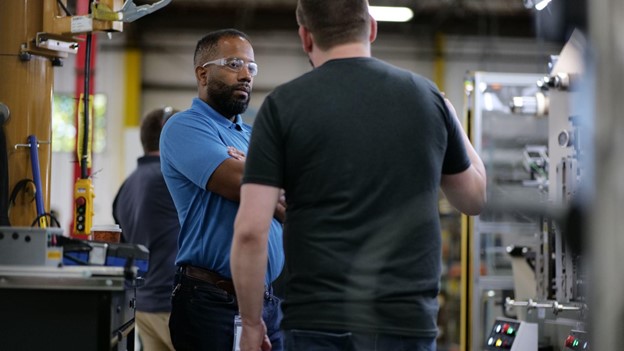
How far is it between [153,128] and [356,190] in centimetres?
322

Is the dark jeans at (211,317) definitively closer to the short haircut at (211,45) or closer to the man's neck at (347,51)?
the short haircut at (211,45)

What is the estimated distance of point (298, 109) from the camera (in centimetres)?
218

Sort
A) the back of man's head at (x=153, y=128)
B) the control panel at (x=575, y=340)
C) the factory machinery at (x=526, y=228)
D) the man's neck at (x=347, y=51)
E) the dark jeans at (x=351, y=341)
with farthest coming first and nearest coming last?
the back of man's head at (x=153, y=128)
the factory machinery at (x=526, y=228)
the control panel at (x=575, y=340)
the man's neck at (x=347, y=51)
the dark jeans at (x=351, y=341)

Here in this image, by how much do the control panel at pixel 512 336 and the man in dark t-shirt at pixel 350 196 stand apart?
113 inches

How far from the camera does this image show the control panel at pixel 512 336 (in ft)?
16.2

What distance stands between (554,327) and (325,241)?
3283mm

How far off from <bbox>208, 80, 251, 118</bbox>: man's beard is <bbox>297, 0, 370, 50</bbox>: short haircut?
978 mm

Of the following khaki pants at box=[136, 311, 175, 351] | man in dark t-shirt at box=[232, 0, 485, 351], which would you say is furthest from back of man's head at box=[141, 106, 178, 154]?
man in dark t-shirt at box=[232, 0, 485, 351]

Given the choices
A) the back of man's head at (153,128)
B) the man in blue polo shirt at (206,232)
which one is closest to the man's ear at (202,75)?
the man in blue polo shirt at (206,232)

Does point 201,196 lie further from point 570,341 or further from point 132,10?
point 570,341

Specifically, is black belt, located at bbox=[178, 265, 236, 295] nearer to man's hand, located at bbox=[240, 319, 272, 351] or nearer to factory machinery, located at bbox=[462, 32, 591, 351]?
man's hand, located at bbox=[240, 319, 272, 351]

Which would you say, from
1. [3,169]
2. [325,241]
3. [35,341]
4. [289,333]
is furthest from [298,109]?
[3,169]

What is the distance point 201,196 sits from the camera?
302 centimetres

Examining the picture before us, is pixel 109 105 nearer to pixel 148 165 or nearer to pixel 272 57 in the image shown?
pixel 272 57
